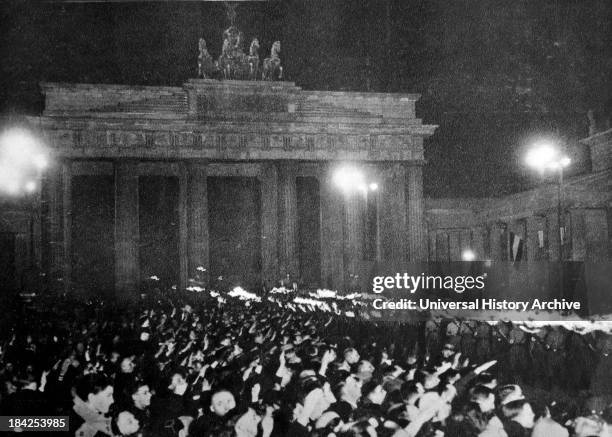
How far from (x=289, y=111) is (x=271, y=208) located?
5.27 m

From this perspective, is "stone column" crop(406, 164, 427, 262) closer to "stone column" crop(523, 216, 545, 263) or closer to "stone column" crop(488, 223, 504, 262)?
"stone column" crop(488, 223, 504, 262)

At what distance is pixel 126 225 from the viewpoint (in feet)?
106

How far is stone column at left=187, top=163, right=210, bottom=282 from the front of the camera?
3178 centimetres

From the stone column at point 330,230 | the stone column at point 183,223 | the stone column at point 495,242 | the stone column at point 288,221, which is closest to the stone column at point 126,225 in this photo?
the stone column at point 183,223

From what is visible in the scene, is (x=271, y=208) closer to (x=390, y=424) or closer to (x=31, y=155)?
(x=31, y=155)

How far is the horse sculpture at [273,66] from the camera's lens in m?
29.5

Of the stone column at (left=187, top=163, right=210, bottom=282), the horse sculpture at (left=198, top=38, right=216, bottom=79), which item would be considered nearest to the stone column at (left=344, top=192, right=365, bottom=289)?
the stone column at (left=187, top=163, right=210, bottom=282)

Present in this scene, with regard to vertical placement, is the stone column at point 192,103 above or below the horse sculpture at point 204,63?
below

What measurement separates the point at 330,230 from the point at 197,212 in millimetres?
7335

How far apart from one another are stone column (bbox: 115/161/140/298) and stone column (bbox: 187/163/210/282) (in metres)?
2.80

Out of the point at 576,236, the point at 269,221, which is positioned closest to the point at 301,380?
the point at 576,236

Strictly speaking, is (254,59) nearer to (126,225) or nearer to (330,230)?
(330,230)

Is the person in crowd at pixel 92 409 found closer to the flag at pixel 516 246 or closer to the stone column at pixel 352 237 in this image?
the flag at pixel 516 246

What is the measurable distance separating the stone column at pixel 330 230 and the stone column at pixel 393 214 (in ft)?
7.71
